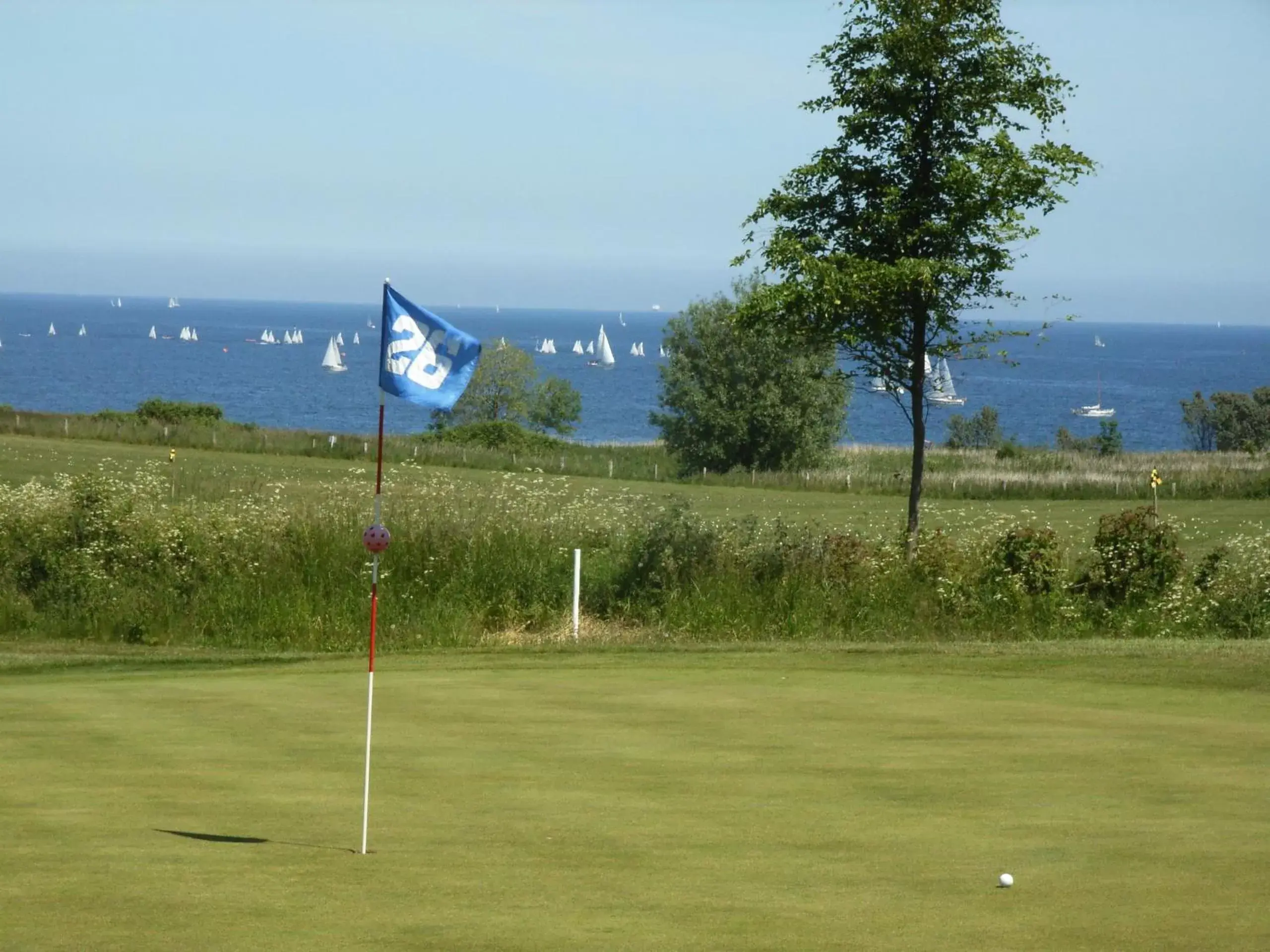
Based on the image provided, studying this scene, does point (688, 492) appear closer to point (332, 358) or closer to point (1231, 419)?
point (1231, 419)

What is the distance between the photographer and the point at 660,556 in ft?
72.2

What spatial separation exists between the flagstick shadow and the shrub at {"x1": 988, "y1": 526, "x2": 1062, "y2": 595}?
573 inches

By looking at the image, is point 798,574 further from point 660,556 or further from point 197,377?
point 197,377

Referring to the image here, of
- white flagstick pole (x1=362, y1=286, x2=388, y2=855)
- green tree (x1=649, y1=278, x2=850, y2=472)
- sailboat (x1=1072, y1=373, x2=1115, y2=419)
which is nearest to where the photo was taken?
white flagstick pole (x1=362, y1=286, x2=388, y2=855)

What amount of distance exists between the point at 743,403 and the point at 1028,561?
4655cm

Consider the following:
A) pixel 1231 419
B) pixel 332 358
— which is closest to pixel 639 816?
pixel 1231 419

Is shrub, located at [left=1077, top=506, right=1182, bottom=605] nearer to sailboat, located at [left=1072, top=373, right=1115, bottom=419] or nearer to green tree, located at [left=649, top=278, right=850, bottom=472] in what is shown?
green tree, located at [left=649, top=278, right=850, bottom=472]

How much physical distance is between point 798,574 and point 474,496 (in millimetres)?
6207

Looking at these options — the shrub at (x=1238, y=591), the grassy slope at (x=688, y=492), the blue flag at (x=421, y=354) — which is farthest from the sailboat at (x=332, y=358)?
the blue flag at (x=421, y=354)

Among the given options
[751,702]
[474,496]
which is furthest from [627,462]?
[751,702]

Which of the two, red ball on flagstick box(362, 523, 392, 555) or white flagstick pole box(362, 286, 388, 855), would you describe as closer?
white flagstick pole box(362, 286, 388, 855)

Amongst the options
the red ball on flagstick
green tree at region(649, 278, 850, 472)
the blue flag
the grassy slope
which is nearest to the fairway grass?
the red ball on flagstick

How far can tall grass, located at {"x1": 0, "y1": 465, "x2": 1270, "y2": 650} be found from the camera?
20.7 metres

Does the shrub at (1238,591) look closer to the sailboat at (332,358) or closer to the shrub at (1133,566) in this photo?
the shrub at (1133,566)
